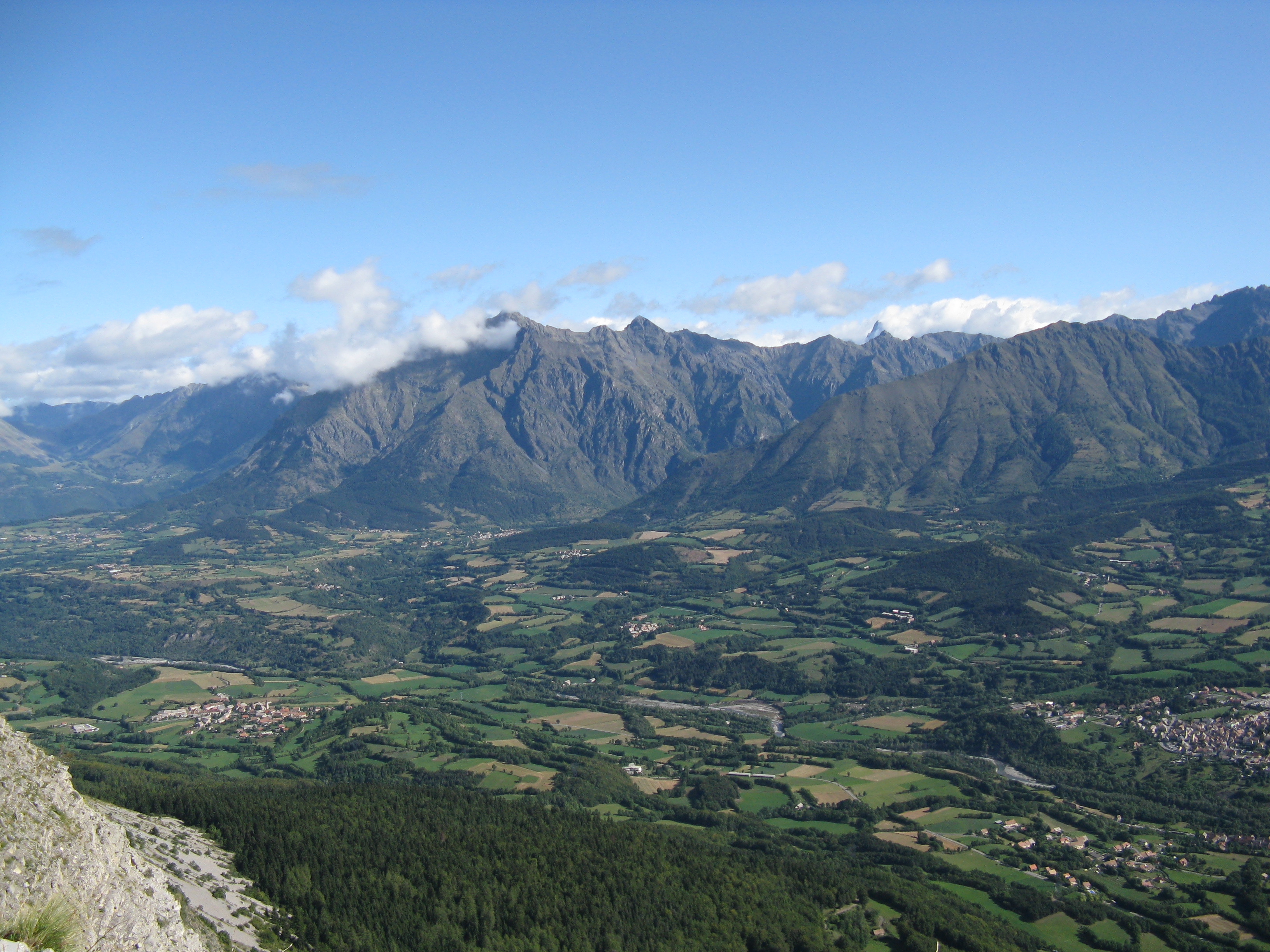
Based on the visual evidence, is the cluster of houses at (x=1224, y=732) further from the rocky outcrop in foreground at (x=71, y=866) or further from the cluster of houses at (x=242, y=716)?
the rocky outcrop in foreground at (x=71, y=866)

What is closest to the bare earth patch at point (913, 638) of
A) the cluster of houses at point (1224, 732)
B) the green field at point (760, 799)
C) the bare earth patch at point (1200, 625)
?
the bare earth patch at point (1200, 625)

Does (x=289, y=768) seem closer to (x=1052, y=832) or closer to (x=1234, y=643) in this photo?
(x=1052, y=832)

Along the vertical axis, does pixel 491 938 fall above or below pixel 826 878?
above

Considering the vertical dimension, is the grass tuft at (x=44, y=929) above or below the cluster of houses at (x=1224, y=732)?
above

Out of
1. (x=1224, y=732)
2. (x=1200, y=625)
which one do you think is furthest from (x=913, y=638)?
(x=1224, y=732)

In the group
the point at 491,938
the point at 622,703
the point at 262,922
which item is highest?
the point at 262,922

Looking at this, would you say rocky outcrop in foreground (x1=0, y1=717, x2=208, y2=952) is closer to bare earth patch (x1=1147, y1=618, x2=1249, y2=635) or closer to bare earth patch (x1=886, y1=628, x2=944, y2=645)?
bare earth patch (x1=886, y1=628, x2=944, y2=645)

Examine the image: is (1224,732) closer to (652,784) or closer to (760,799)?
(760,799)

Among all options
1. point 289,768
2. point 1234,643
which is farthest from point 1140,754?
point 289,768
